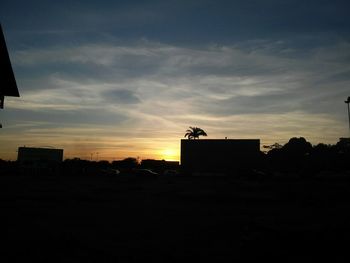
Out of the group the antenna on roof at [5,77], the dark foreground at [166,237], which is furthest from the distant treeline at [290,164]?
the antenna on roof at [5,77]

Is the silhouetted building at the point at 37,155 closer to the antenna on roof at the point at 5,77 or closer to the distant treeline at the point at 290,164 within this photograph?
the distant treeline at the point at 290,164

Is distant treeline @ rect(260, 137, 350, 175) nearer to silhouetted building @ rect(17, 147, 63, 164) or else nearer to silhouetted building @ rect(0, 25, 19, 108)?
silhouetted building @ rect(17, 147, 63, 164)

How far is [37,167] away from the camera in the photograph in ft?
225

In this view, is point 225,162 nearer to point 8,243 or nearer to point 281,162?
point 281,162

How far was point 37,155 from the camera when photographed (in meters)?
74.9

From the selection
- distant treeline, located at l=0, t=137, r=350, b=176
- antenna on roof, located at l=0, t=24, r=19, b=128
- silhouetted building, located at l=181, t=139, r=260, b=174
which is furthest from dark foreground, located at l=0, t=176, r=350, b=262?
silhouetted building, located at l=181, t=139, r=260, b=174

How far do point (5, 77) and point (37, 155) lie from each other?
6796cm

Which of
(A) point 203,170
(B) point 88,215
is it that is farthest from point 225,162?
(B) point 88,215

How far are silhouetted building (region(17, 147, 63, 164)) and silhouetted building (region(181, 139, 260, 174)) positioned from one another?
1233 inches

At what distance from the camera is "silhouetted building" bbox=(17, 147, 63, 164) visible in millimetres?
73625

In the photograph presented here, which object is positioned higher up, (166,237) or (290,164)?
(290,164)

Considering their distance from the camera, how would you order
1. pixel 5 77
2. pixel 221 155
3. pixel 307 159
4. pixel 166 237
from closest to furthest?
pixel 166 237, pixel 5 77, pixel 221 155, pixel 307 159

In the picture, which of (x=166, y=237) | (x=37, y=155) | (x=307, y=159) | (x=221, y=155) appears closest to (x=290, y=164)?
(x=307, y=159)

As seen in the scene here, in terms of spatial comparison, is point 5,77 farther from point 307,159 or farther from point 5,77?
point 307,159
